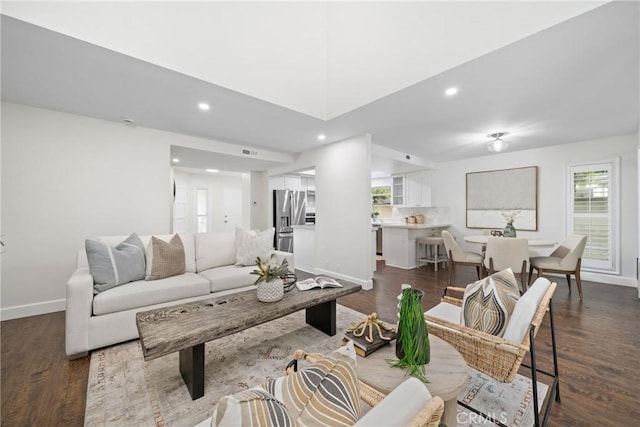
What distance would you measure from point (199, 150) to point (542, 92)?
15.4 ft

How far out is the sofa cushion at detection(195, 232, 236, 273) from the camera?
3.27 metres

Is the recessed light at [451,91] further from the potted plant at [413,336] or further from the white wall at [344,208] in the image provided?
the potted plant at [413,336]

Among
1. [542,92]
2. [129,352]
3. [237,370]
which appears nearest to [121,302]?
[129,352]

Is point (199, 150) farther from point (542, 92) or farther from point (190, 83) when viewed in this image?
point (542, 92)

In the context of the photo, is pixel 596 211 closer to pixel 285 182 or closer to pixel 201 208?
pixel 285 182

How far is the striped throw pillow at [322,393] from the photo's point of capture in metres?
0.56

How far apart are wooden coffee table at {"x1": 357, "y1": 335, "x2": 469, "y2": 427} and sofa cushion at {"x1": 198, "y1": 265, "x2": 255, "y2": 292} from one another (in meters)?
2.20

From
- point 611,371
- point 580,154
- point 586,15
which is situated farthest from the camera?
point 580,154

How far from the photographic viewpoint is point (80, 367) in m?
1.95

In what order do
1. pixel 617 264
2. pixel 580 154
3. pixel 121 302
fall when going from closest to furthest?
pixel 121 302, pixel 617 264, pixel 580 154

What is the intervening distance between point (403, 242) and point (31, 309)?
5775 mm

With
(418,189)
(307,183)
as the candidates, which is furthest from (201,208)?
(418,189)

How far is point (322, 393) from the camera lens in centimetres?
60

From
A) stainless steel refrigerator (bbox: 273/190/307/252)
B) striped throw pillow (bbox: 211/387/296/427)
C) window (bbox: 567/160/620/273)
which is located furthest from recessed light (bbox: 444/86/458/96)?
stainless steel refrigerator (bbox: 273/190/307/252)
